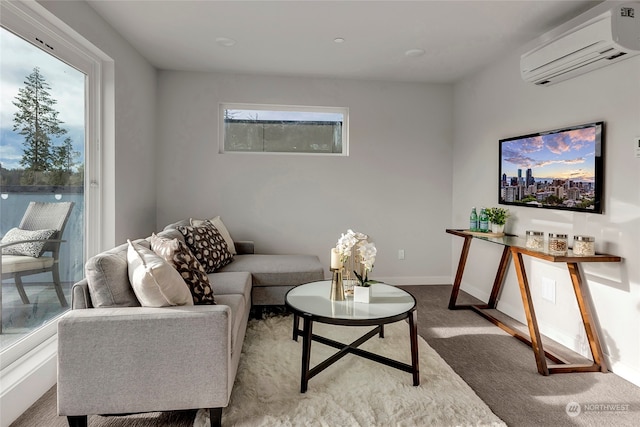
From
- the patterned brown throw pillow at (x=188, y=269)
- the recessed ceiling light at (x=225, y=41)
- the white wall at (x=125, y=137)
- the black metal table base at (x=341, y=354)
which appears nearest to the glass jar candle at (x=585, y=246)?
the black metal table base at (x=341, y=354)

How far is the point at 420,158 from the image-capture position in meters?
4.52

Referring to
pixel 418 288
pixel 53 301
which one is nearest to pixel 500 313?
pixel 418 288

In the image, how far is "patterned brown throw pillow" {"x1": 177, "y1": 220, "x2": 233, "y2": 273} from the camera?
3039 millimetres

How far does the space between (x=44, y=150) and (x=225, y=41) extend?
1.67 metres

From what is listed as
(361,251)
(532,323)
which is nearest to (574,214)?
(532,323)

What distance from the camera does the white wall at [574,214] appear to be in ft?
7.68

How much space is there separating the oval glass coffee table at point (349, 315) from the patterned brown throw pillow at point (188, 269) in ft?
1.71

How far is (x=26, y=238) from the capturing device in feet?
7.20

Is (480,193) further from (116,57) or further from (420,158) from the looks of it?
(116,57)

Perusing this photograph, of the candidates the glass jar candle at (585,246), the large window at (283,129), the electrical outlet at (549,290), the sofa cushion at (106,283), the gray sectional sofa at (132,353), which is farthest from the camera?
the large window at (283,129)

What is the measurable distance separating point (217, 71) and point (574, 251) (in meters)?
3.71

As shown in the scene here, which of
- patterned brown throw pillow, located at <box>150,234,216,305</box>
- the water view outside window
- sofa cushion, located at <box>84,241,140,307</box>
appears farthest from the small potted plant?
the water view outside window

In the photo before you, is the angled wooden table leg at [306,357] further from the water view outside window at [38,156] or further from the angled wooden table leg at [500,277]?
the angled wooden table leg at [500,277]

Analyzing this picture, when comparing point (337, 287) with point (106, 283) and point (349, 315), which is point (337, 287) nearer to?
point (349, 315)
